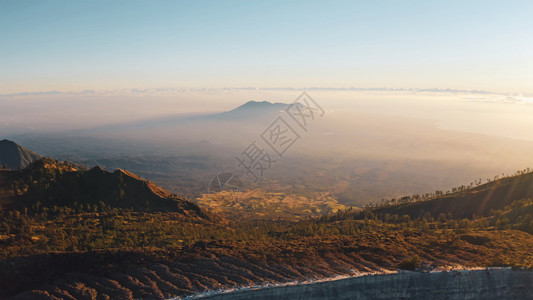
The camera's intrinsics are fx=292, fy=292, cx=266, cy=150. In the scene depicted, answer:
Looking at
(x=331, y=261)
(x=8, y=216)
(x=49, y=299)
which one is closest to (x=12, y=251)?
(x=49, y=299)

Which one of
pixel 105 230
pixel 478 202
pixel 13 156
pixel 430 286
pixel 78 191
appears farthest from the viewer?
pixel 13 156

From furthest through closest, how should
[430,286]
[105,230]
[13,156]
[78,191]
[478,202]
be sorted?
1. [13,156]
2. [478,202]
3. [78,191]
4. [105,230]
5. [430,286]

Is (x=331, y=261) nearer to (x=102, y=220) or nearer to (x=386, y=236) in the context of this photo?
(x=386, y=236)

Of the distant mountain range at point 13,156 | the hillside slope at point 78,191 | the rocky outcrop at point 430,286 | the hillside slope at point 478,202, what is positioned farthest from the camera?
the distant mountain range at point 13,156

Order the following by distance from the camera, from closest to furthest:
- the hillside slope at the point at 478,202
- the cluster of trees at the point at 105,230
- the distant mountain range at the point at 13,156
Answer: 1. the cluster of trees at the point at 105,230
2. the hillside slope at the point at 478,202
3. the distant mountain range at the point at 13,156

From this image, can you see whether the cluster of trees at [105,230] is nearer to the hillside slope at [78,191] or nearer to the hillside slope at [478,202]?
the hillside slope at [78,191]

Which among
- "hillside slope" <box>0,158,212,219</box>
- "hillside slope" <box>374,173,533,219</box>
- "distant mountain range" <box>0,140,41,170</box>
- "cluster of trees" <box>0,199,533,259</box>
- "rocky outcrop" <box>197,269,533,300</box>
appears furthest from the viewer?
"distant mountain range" <box>0,140,41,170</box>

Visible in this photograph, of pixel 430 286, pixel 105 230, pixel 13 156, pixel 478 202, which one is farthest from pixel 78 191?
pixel 13 156

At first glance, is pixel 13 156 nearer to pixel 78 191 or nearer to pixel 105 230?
pixel 78 191

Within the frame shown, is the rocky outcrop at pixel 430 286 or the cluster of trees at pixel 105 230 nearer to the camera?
the rocky outcrop at pixel 430 286

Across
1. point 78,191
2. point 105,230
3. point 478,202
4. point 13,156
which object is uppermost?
point 78,191

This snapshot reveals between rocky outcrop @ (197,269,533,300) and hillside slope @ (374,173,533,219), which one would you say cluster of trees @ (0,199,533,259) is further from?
rocky outcrop @ (197,269,533,300)

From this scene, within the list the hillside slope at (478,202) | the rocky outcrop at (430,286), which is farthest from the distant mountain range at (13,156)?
the rocky outcrop at (430,286)

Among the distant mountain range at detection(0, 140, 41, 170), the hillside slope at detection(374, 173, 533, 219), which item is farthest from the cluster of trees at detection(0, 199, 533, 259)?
the distant mountain range at detection(0, 140, 41, 170)
